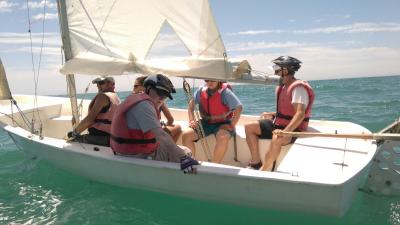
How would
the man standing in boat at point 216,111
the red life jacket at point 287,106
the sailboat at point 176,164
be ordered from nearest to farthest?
the sailboat at point 176,164 → the red life jacket at point 287,106 → the man standing in boat at point 216,111

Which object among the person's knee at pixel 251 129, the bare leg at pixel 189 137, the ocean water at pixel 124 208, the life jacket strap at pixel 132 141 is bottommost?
the ocean water at pixel 124 208

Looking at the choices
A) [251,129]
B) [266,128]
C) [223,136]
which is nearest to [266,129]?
[266,128]

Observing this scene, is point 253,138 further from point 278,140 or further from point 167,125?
point 167,125

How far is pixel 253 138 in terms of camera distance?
4.86 meters

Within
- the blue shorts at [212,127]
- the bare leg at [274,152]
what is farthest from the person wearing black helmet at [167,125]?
the bare leg at [274,152]

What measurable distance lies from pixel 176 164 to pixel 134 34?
5.40 feet

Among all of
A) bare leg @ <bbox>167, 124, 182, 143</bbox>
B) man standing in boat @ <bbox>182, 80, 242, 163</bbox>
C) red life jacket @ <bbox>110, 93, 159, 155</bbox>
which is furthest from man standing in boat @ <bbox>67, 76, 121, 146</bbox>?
man standing in boat @ <bbox>182, 80, 242, 163</bbox>

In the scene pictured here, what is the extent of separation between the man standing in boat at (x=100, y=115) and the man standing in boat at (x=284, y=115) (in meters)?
1.77

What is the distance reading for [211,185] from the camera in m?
3.68

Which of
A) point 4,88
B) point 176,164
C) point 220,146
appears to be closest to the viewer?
point 176,164

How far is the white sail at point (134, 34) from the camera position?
410 centimetres

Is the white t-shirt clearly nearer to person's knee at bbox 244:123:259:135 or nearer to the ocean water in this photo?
person's knee at bbox 244:123:259:135

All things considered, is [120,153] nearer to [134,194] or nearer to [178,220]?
[134,194]

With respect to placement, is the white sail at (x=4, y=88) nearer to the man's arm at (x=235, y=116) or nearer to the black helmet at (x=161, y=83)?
the black helmet at (x=161, y=83)
